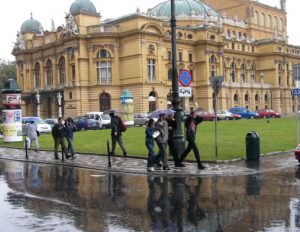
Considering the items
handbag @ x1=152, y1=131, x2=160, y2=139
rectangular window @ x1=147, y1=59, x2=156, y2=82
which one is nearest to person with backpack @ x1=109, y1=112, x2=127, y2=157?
handbag @ x1=152, y1=131, x2=160, y2=139

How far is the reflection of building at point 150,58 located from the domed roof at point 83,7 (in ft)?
0.58

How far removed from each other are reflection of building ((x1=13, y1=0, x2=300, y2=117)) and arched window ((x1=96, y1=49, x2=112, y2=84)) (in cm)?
15

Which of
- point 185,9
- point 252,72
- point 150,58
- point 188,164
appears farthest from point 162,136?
point 252,72

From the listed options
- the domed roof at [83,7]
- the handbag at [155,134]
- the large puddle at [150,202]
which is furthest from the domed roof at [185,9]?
the large puddle at [150,202]

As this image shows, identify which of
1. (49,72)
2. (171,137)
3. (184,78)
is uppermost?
(49,72)

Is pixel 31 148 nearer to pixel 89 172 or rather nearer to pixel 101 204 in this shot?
pixel 89 172

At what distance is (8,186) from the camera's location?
1307 cm

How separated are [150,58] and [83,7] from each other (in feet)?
44.5

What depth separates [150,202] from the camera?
10.2 m

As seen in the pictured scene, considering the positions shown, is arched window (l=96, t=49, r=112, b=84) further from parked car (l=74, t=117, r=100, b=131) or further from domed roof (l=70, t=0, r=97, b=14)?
parked car (l=74, t=117, r=100, b=131)

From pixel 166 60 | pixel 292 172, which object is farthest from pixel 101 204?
pixel 166 60

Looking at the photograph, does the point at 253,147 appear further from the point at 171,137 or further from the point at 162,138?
the point at 162,138

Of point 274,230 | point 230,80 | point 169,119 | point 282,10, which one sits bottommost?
point 274,230

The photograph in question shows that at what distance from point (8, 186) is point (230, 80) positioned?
79117mm
